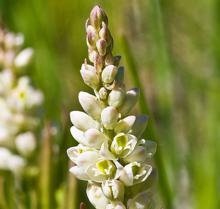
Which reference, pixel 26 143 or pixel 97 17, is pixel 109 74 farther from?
pixel 26 143

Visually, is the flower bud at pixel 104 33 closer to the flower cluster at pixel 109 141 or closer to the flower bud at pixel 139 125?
the flower cluster at pixel 109 141

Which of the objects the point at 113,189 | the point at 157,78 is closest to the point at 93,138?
the point at 113,189

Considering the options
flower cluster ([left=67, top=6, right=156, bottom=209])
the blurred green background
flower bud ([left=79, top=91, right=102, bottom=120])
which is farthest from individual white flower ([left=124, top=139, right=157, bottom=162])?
the blurred green background

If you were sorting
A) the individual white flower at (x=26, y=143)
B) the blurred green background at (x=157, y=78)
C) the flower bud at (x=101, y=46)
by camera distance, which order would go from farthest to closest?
the individual white flower at (x=26, y=143), the blurred green background at (x=157, y=78), the flower bud at (x=101, y=46)

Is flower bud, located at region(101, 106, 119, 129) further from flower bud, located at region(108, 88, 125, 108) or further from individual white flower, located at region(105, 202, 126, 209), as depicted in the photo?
individual white flower, located at region(105, 202, 126, 209)

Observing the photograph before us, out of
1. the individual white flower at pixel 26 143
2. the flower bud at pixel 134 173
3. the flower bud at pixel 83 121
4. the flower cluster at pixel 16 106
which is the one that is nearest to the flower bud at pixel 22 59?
the flower cluster at pixel 16 106

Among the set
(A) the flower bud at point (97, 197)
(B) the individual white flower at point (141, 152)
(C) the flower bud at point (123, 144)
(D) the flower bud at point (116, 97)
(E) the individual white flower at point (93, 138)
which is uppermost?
(D) the flower bud at point (116, 97)

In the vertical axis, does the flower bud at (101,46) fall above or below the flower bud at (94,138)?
above
